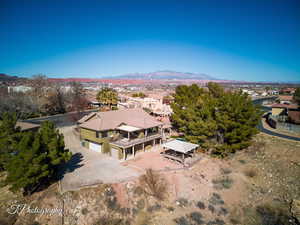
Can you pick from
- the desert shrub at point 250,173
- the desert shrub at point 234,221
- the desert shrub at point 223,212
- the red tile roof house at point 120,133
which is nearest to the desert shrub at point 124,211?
the red tile roof house at point 120,133

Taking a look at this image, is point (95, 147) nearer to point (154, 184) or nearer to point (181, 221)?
point (154, 184)

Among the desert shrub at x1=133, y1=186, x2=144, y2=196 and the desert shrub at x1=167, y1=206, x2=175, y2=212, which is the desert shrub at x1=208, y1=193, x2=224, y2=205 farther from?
the desert shrub at x1=133, y1=186, x2=144, y2=196

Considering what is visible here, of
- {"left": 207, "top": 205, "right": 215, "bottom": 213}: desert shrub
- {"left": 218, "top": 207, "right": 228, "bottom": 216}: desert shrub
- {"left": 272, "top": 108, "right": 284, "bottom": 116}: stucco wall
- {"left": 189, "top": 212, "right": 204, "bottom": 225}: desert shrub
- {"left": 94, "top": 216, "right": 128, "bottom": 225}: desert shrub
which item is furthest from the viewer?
{"left": 272, "top": 108, "right": 284, "bottom": 116}: stucco wall

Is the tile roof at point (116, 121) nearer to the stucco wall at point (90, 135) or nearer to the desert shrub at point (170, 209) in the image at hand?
the stucco wall at point (90, 135)

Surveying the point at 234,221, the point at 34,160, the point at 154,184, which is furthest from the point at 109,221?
the point at 234,221

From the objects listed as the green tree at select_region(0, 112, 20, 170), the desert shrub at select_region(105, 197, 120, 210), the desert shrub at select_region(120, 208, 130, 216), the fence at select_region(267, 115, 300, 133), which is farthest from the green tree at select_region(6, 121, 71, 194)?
the fence at select_region(267, 115, 300, 133)
